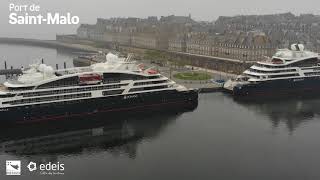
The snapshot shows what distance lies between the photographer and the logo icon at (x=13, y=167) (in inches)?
1214

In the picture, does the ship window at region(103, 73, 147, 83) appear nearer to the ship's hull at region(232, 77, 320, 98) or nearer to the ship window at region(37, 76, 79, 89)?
the ship window at region(37, 76, 79, 89)

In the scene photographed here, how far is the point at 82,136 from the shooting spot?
3925cm

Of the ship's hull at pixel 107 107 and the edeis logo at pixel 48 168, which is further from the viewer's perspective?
the ship's hull at pixel 107 107

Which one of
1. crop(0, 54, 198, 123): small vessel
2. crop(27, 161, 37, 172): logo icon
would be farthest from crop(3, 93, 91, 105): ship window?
crop(27, 161, 37, 172): logo icon

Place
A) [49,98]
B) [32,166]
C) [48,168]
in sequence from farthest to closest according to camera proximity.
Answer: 1. [49,98]
2. [32,166]
3. [48,168]

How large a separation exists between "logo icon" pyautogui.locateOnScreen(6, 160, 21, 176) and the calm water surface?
0.50 metres

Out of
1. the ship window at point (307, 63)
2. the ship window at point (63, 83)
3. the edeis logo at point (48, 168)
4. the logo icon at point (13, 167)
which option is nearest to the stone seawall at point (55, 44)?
the ship window at point (307, 63)

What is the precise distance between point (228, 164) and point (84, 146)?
13.3 m

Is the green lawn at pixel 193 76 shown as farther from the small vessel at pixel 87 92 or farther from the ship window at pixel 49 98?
the ship window at pixel 49 98

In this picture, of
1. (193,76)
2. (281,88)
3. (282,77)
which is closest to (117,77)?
(193,76)

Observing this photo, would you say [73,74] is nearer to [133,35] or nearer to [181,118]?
[181,118]

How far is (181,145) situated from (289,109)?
19793 millimetres

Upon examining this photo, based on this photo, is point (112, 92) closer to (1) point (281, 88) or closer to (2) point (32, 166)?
(2) point (32, 166)

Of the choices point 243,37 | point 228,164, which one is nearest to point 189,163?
point 228,164
